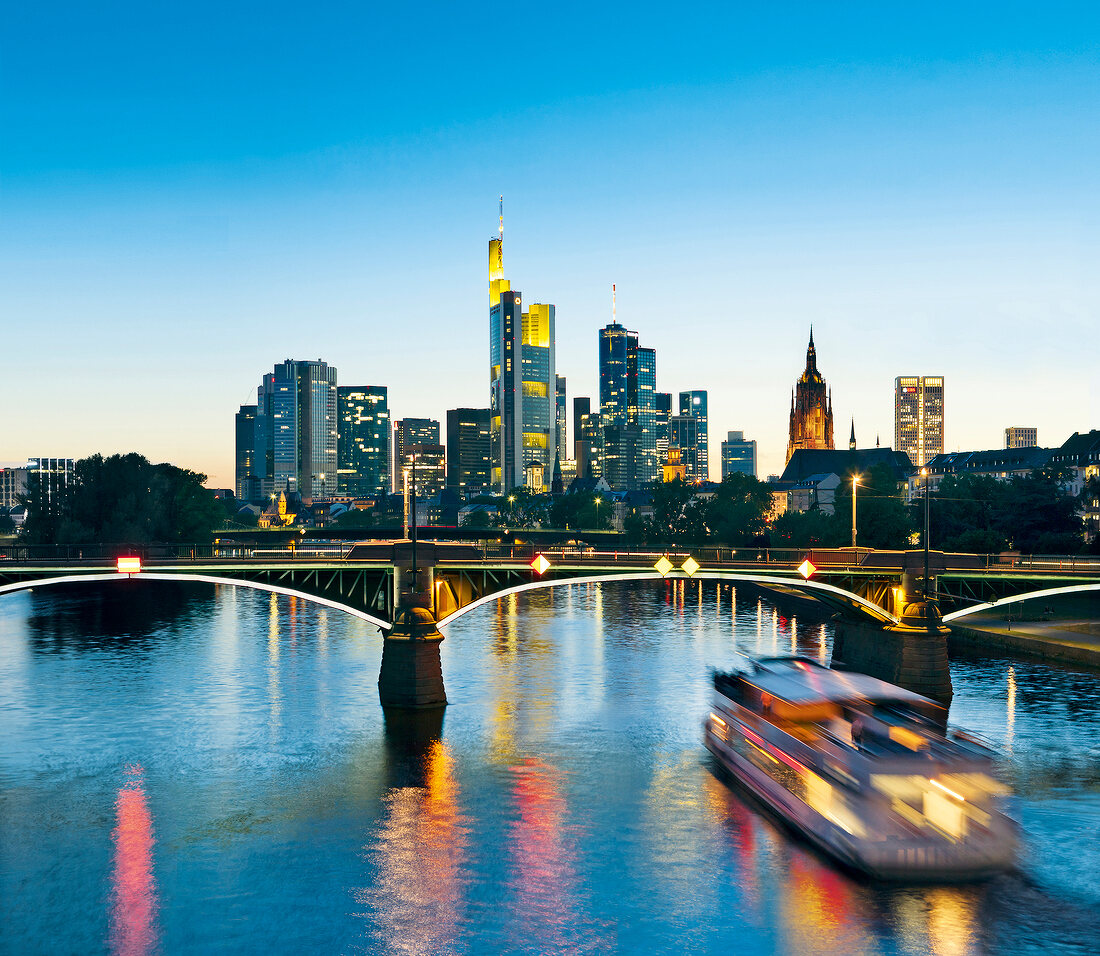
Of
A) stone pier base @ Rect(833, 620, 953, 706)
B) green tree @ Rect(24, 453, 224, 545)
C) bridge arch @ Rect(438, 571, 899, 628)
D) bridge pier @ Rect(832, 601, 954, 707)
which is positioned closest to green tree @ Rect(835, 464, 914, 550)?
bridge pier @ Rect(832, 601, 954, 707)

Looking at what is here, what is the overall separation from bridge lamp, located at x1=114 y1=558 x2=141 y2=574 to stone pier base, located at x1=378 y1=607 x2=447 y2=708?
48.7 feet

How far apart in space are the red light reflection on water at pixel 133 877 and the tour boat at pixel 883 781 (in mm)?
20560

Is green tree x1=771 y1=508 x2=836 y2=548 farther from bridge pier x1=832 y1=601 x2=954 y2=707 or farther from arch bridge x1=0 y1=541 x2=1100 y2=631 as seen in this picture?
arch bridge x1=0 y1=541 x2=1100 y2=631

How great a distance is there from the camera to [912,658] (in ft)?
206

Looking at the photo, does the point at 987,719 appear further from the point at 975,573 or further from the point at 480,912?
the point at 480,912

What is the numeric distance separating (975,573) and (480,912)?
47.2 m

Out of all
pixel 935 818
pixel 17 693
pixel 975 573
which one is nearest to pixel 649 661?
pixel 975 573

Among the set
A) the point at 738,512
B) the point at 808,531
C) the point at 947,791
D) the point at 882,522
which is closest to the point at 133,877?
the point at 947,791

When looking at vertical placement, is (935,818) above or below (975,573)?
below

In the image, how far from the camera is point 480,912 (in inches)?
1216

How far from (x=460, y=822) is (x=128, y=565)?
29177mm

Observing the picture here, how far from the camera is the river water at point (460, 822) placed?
2961cm

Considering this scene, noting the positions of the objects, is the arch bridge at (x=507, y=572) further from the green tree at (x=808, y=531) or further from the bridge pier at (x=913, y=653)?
the green tree at (x=808, y=531)

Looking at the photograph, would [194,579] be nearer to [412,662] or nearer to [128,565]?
[128,565]
